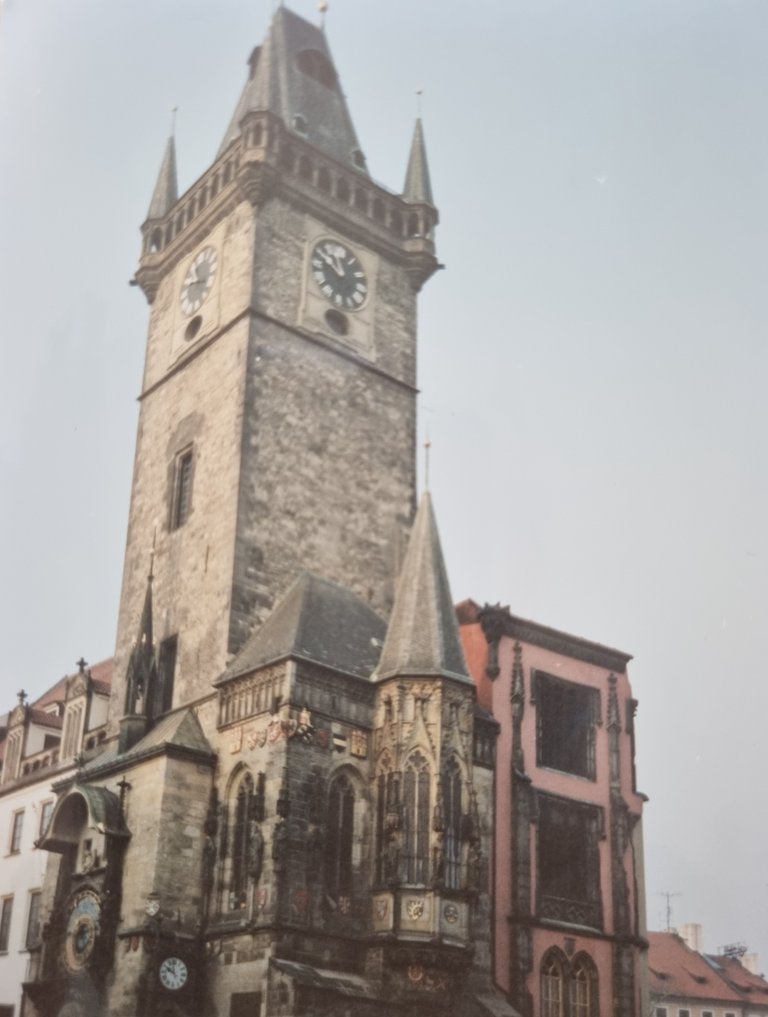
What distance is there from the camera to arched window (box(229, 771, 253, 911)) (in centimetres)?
2598

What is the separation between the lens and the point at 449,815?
26688mm

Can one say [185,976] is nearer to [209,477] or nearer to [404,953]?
[404,953]

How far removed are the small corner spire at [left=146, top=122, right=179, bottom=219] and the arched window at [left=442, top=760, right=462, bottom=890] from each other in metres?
21.3

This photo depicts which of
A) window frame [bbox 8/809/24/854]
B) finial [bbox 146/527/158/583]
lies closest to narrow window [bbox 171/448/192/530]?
finial [bbox 146/527/158/583]

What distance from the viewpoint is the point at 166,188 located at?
133ft

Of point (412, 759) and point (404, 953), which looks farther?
point (412, 759)

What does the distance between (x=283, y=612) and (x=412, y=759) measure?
5096 mm

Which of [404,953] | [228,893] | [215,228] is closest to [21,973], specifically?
[228,893]

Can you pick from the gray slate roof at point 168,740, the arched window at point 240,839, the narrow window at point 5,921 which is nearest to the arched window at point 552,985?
the arched window at point 240,839

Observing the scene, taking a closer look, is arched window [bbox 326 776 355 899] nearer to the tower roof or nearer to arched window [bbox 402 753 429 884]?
arched window [bbox 402 753 429 884]

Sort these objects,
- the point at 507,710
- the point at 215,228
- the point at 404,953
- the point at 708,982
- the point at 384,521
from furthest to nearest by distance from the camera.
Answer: the point at 708,982
the point at 215,228
the point at 384,521
the point at 507,710
the point at 404,953

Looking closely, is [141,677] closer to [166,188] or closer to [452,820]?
[452,820]

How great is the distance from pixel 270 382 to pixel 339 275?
16.5 ft

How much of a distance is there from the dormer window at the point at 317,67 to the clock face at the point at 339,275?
306 inches
